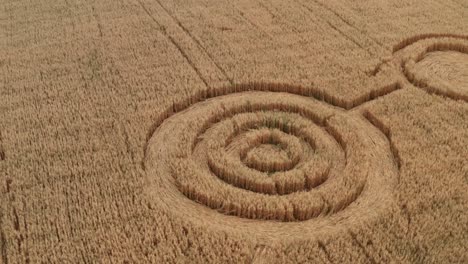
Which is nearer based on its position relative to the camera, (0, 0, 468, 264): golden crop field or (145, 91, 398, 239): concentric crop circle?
(0, 0, 468, 264): golden crop field

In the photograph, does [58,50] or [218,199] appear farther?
[58,50]

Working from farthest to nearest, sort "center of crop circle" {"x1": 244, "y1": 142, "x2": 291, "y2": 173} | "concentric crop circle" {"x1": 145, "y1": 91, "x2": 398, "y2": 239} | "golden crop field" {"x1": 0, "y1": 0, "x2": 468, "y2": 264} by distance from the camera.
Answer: "center of crop circle" {"x1": 244, "y1": 142, "x2": 291, "y2": 173} < "concentric crop circle" {"x1": 145, "y1": 91, "x2": 398, "y2": 239} < "golden crop field" {"x1": 0, "y1": 0, "x2": 468, "y2": 264}

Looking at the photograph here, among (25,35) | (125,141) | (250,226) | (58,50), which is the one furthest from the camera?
(25,35)

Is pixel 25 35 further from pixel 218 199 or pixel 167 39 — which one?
pixel 218 199

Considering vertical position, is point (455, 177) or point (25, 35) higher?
point (455, 177)

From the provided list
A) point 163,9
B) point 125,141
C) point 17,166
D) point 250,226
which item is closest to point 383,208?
point 250,226

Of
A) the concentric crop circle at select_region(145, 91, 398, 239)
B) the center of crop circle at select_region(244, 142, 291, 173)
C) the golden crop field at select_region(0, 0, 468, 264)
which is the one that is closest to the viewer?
the golden crop field at select_region(0, 0, 468, 264)
